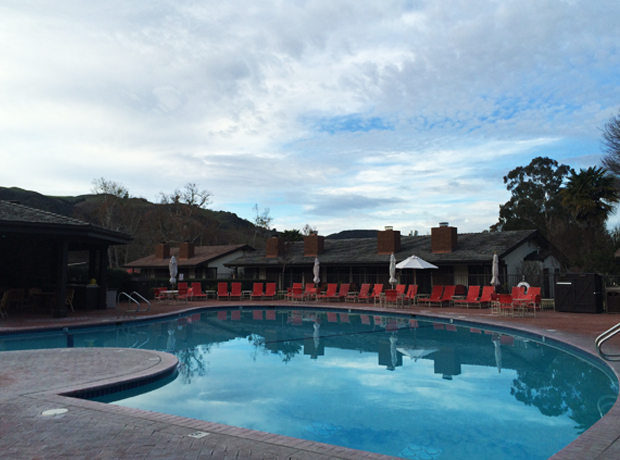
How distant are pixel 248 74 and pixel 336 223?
3282 cm

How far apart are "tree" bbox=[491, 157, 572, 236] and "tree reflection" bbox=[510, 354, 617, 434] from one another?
36120 mm

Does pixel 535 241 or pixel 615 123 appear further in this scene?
pixel 535 241

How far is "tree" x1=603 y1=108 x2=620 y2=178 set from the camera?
719 inches

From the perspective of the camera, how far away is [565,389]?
7.64 m

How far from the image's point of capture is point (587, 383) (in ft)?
25.7

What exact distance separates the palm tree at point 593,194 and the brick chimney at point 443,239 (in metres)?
7.77

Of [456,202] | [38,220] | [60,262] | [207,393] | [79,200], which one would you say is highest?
[79,200]

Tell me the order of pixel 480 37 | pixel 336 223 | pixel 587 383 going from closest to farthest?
1. pixel 587 383
2. pixel 480 37
3. pixel 336 223

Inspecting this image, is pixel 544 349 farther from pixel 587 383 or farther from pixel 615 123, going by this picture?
pixel 615 123

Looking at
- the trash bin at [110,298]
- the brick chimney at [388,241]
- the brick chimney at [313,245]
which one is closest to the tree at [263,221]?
the brick chimney at [313,245]

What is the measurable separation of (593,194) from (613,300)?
12197mm

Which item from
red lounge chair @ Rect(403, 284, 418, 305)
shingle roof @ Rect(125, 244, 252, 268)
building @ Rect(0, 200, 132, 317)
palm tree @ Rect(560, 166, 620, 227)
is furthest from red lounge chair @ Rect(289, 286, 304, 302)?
palm tree @ Rect(560, 166, 620, 227)

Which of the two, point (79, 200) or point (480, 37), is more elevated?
point (79, 200)

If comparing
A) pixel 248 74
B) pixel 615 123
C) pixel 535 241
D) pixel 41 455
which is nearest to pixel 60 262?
pixel 248 74
